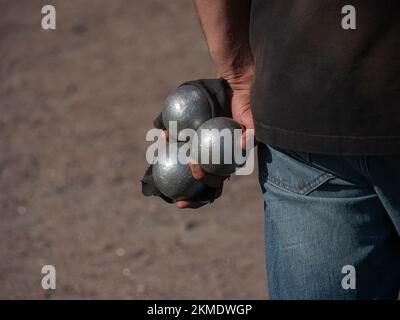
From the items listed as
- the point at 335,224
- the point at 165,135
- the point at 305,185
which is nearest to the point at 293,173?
the point at 305,185

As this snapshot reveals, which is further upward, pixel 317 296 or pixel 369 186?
pixel 369 186

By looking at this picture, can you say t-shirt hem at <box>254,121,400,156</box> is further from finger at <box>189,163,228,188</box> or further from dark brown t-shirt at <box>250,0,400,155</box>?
finger at <box>189,163,228,188</box>

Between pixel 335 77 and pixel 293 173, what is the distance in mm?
278

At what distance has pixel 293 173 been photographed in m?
2.12

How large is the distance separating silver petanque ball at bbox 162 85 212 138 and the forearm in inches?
3.9

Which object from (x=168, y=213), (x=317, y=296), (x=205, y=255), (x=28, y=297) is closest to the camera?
(x=317, y=296)

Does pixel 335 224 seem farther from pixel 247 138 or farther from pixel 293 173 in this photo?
pixel 247 138

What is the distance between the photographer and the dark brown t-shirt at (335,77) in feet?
6.33

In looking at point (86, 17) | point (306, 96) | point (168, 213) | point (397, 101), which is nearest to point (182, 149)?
point (306, 96)

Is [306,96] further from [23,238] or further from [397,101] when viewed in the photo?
[23,238]

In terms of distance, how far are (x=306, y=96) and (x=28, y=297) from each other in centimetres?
250

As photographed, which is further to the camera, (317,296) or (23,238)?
(23,238)

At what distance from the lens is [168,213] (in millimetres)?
4844

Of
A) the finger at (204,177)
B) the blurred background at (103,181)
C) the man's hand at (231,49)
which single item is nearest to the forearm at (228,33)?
the man's hand at (231,49)
